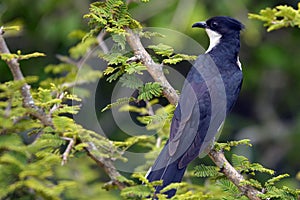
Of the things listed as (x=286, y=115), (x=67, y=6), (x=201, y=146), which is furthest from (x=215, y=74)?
(x=286, y=115)

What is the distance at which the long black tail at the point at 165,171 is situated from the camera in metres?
3.46

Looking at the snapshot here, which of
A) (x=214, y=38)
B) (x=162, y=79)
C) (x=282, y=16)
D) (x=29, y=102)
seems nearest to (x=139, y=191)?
(x=29, y=102)

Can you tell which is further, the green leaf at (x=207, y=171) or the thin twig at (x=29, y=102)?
the green leaf at (x=207, y=171)

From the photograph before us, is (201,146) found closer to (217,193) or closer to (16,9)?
(217,193)

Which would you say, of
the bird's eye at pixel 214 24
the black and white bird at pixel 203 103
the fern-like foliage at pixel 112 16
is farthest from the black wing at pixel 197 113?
the fern-like foliage at pixel 112 16

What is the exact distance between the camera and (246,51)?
811 centimetres

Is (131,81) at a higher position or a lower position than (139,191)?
higher

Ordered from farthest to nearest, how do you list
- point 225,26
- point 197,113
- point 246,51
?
point 246,51
point 225,26
point 197,113

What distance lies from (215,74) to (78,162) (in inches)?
41.3

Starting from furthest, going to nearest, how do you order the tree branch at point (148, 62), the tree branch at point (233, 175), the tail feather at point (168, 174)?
the tail feather at point (168, 174) < the tree branch at point (148, 62) < the tree branch at point (233, 175)

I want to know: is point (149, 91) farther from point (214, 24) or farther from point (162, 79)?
point (214, 24)

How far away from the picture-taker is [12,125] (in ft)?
8.48

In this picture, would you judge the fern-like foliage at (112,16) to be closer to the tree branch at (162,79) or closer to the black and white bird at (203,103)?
the tree branch at (162,79)

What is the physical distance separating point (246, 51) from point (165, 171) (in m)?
4.87
